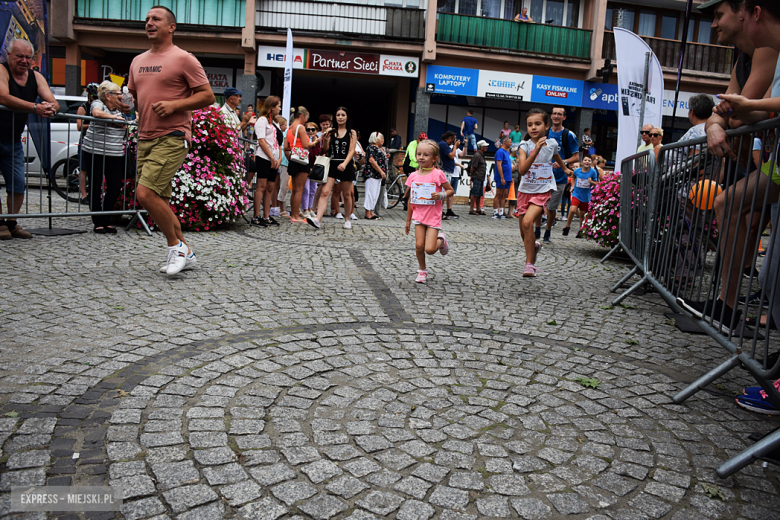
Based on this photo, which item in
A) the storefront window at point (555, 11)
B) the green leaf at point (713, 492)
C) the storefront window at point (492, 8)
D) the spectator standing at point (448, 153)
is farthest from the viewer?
the storefront window at point (555, 11)

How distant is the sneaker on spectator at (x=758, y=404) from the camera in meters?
3.28

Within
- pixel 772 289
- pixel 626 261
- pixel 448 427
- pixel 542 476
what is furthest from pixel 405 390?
pixel 626 261

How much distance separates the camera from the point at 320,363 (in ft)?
11.9

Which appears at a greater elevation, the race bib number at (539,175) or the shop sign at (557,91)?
the shop sign at (557,91)

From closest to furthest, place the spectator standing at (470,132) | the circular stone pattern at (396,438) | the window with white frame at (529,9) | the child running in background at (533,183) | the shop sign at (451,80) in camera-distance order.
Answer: the circular stone pattern at (396,438) < the child running in background at (533,183) < the spectator standing at (470,132) < the shop sign at (451,80) < the window with white frame at (529,9)

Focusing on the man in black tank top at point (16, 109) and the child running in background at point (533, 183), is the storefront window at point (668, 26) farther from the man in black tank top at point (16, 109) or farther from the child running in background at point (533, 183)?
the man in black tank top at point (16, 109)

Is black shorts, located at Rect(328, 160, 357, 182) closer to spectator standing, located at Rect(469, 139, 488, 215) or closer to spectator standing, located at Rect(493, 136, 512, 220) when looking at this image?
spectator standing, located at Rect(469, 139, 488, 215)

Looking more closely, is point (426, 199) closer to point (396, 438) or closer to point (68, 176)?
point (396, 438)

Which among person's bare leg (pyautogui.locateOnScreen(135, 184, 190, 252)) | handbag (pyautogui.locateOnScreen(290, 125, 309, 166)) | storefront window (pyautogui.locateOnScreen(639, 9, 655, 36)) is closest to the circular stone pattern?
person's bare leg (pyautogui.locateOnScreen(135, 184, 190, 252))

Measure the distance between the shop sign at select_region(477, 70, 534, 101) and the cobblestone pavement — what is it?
764 inches

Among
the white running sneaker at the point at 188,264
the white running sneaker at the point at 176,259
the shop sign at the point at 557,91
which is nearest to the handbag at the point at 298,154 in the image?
the white running sneaker at the point at 188,264

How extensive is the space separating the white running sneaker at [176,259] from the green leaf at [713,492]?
4537mm

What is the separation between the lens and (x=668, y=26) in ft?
90.6

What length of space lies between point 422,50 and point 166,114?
18964mm
